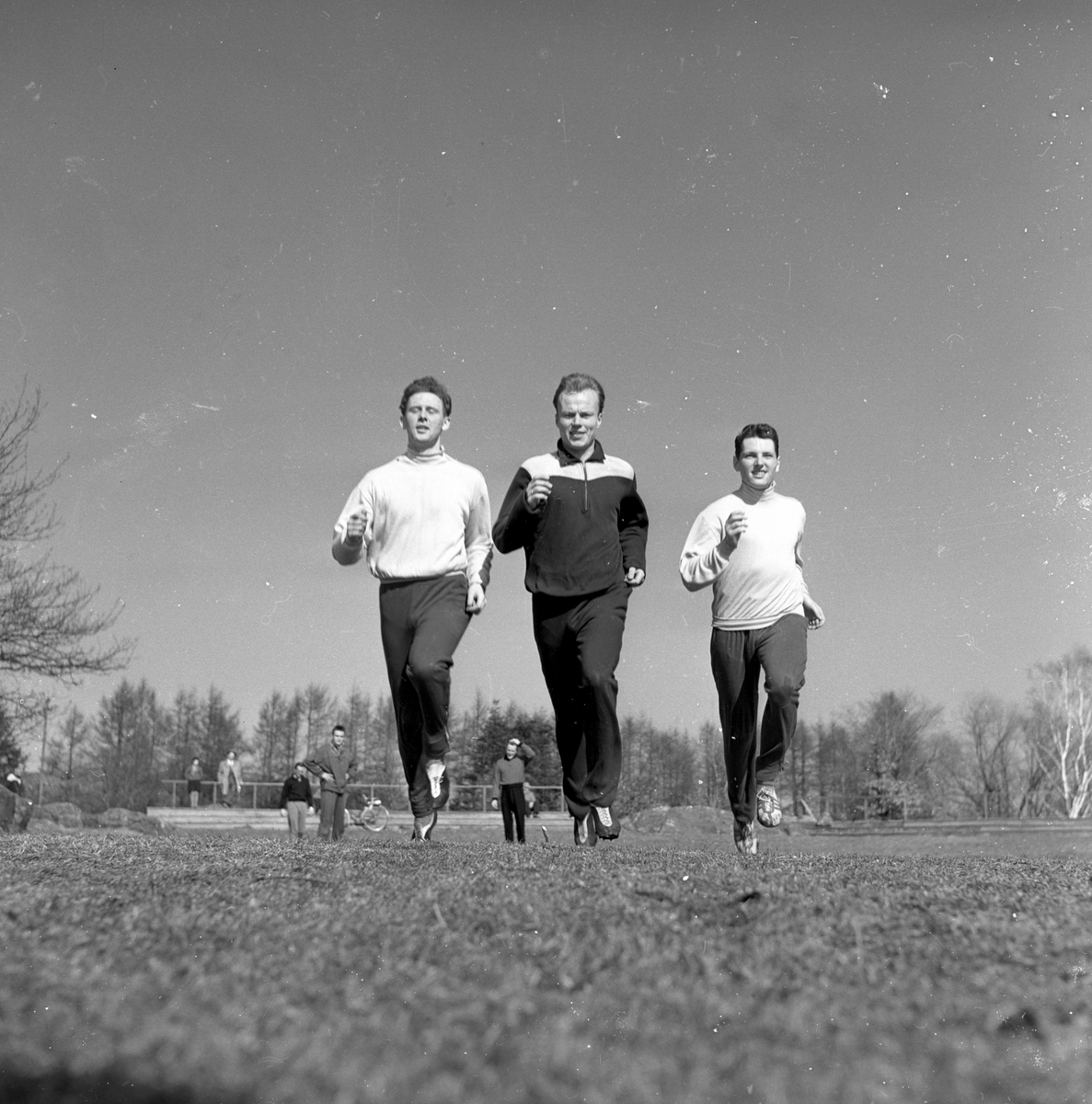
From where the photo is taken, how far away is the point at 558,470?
6910 mm

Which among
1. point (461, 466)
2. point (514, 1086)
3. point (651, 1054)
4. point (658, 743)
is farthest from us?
point (658, 743)

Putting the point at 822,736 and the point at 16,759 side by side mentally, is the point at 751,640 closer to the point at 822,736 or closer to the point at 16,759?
the point at 16,759

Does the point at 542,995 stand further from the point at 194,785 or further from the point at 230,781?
the point at 230,781

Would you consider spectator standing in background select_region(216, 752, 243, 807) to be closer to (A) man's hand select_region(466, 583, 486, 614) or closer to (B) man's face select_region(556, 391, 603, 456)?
(A) man's hand select_region(466, 583, 486, 614)

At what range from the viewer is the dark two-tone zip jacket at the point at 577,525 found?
6.68 meters

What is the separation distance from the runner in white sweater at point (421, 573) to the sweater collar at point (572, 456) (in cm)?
53

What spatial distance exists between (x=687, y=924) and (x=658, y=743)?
227ft

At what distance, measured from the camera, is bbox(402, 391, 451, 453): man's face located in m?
7.14

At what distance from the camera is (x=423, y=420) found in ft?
23.4

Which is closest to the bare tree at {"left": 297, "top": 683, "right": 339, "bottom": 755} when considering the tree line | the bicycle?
Answer: the tree line

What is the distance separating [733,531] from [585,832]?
194cm

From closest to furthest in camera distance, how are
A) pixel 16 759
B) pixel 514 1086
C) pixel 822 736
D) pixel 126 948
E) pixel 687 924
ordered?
pixel 514 1086 → pixel 126 948 → pixel 687 924 → pixel 16 759 → pixel 822 736

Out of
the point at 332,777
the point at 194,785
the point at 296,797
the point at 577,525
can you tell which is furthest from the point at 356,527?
the point at 194,785

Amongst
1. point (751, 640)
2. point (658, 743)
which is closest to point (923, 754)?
point (658, 743)
